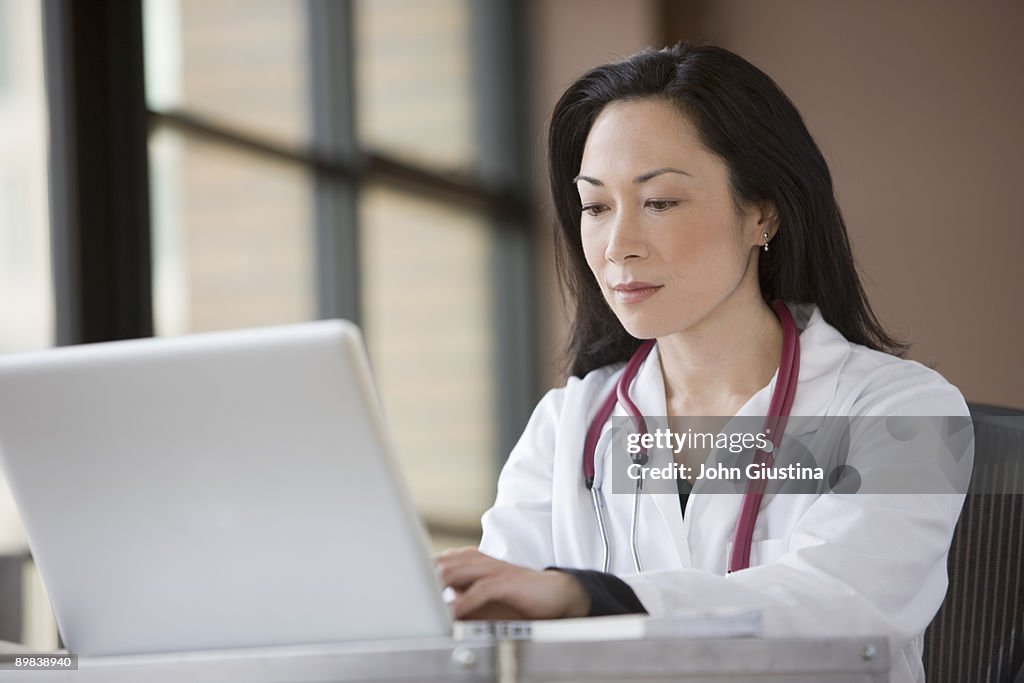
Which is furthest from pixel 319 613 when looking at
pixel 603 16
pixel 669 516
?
pixel 603 16

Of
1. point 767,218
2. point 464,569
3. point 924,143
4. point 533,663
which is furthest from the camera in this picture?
point 924,143

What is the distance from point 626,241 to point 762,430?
29cm

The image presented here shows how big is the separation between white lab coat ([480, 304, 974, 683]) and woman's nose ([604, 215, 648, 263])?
22 centimetres

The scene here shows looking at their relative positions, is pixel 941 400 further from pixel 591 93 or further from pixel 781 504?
pixel 591 93

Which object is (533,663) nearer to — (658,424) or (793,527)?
(793,527)

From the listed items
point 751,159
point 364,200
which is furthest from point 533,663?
point 364,200

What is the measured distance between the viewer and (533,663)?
2.67 feet

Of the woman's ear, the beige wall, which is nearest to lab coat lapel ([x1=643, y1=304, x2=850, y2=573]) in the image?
the woman's ear

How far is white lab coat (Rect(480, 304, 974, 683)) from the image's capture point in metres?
1.13

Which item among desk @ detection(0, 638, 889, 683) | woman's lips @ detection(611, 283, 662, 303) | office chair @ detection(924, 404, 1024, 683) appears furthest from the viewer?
woman's lips @ detection(611, 283, 662, 303)

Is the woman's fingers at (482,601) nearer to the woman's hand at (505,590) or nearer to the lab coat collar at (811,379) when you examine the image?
the woman's hand at (505,590)

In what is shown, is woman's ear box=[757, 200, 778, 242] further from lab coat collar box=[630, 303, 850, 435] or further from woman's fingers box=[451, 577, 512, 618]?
woman's fingers box=[451, 577, 512, 618]

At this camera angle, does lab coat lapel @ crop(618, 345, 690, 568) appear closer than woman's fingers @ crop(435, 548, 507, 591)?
No

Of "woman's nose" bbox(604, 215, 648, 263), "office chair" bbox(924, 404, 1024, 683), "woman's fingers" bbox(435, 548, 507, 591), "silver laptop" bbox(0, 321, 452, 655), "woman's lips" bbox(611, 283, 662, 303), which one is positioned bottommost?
"office chair" bbox(924, 404, 1024, 683)
